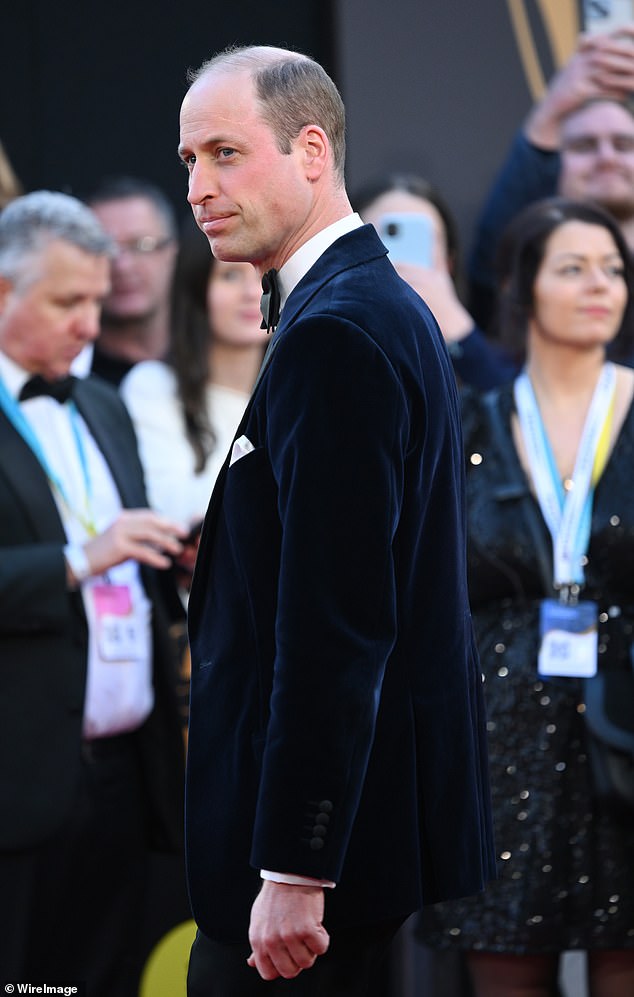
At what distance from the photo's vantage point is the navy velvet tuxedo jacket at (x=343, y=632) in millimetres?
1600

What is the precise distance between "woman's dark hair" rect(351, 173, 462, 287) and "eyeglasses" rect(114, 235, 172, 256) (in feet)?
1.89

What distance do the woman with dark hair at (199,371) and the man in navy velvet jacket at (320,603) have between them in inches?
77.1

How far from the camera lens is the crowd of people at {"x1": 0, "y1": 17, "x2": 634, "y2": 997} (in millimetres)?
1614

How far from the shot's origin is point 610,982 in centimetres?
323

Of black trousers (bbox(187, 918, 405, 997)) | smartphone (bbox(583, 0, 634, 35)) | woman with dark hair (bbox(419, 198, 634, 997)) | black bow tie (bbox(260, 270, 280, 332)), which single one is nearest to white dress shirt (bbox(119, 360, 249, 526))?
woman with dark hair (bbox(419, 198, 634, 997))

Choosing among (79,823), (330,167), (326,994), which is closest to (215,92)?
(330,167)

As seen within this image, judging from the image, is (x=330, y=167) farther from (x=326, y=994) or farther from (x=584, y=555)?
(x=584, y=555)

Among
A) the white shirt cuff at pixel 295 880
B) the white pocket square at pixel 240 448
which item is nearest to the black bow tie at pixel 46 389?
the white pocket square at pixel 240 448

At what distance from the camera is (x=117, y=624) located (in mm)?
3404

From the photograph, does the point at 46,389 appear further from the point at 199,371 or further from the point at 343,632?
the point at 343,632

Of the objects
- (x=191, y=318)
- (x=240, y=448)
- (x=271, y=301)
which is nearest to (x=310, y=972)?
(x=240, y=448)

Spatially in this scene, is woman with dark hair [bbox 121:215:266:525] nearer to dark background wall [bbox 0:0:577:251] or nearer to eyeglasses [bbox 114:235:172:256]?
eyeglasses [bbox 114:235:172:256]

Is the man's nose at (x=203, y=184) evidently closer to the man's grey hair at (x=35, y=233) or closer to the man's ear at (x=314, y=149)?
the man's ear at (x=314, y=149)

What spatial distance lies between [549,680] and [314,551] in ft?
5.76
